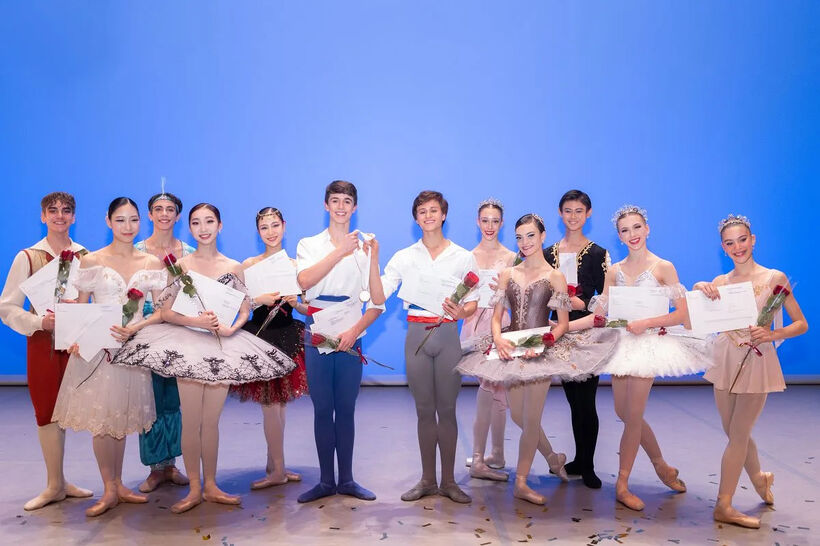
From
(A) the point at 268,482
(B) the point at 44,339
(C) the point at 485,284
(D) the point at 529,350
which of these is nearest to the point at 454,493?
(D) the point at 529,350

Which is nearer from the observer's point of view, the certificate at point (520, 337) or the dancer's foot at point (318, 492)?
the certificate at point (520, 337)

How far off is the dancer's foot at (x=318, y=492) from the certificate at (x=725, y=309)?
7.18 ft

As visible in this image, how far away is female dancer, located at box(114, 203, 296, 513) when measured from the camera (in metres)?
3.69

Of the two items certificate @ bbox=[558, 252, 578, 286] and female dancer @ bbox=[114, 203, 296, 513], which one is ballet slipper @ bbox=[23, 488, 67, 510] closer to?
female dancer @ bbox=[114, 203, 296, 513]

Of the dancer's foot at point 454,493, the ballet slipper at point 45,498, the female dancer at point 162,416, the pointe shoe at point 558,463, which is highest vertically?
the female dancer at point 162,416

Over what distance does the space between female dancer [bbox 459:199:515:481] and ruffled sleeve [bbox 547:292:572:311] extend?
1.79 ft

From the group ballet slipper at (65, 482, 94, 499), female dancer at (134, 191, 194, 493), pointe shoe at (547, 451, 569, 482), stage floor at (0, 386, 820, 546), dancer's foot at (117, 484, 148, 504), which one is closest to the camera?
stage floor at (0, 386, 820, 546)

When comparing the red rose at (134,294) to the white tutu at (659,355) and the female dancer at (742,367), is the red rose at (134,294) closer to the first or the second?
the white tutu at (659,355)

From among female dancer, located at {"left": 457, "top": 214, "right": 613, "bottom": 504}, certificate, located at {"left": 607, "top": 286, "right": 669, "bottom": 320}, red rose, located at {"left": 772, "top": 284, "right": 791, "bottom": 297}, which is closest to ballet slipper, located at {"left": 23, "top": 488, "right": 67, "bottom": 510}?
female dancer, located at {"left": 457, "top": 214, "right": 613, "bottom": 504}

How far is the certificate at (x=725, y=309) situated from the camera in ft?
11.9

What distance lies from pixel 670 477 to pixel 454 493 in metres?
1.30

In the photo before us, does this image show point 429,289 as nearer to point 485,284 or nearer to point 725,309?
point 485,284

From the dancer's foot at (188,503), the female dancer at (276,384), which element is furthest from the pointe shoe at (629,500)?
the dancer's foot at (188,503)

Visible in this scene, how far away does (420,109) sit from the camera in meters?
7.35
